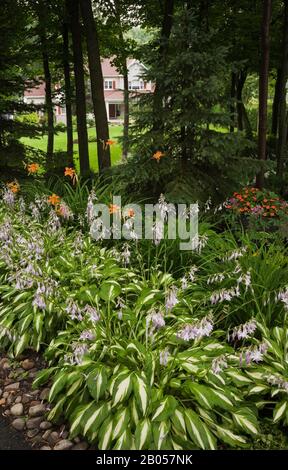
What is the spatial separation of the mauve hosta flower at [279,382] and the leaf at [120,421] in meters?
1.10

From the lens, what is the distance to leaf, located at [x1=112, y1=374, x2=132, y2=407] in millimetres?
3000

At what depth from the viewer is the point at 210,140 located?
6148 mm

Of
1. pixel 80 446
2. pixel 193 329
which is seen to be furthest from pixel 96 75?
pixel 80 446

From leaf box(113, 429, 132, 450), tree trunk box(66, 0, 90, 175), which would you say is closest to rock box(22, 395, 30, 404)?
leaf box(113, 429, 132, 450)

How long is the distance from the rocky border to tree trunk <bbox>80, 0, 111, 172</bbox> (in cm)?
537

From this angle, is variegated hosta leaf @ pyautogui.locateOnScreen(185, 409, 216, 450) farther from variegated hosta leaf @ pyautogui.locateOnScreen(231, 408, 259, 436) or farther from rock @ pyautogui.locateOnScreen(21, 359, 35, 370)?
rock @ pyautogui.locateOnScreen(21, 359, 35, 370)

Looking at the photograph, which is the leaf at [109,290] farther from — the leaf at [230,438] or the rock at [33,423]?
the leaf at [230,438]

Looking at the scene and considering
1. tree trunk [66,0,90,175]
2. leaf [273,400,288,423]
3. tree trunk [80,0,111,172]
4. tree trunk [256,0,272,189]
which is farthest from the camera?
tree trunk [66,0,90,175]

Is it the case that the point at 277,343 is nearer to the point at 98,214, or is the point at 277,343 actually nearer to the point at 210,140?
the point at 98,214

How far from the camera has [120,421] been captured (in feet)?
9.70

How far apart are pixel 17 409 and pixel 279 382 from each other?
2181mm

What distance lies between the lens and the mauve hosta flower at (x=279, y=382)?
9.83 ft

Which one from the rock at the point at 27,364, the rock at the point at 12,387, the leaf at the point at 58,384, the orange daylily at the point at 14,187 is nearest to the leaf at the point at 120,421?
the leaf at the point at 58,384

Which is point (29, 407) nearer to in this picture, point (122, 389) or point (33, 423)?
point (33, 423)
